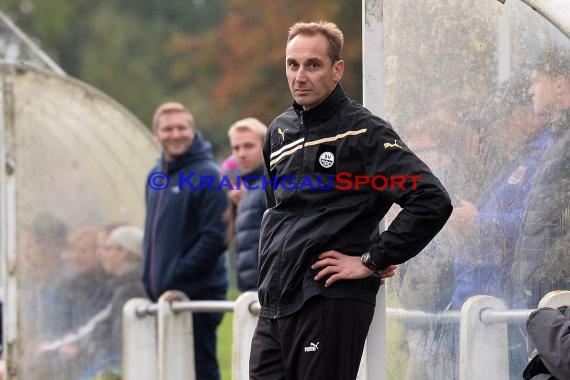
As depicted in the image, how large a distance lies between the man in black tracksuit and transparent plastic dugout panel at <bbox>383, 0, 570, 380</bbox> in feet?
2.50

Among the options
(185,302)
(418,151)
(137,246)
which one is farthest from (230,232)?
(418,151)

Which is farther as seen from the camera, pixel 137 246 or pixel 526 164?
pixel 137 246

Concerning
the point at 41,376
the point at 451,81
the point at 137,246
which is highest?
the point at 451,81

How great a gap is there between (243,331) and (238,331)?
0.09 ft

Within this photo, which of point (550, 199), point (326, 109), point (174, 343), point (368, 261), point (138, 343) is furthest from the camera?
point (138, 343)

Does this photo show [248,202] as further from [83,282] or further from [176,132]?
[83,282]

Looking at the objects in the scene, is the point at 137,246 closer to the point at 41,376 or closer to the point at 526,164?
the point at 41,376

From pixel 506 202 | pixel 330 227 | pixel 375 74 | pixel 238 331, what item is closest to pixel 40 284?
pixel 238 331

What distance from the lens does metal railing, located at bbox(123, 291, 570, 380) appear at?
19.7 ft

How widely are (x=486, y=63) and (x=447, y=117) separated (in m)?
0.31

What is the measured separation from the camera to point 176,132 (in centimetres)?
888

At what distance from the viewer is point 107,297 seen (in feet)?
33.2

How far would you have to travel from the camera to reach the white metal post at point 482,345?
6020 mm

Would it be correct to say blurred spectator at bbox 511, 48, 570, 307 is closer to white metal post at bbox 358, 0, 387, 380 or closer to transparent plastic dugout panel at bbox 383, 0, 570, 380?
transparent plastic dugout panel at bbox 383, 0, 570, 380
